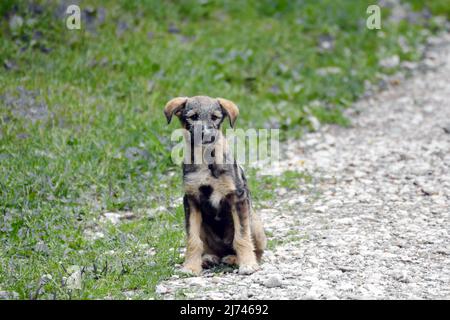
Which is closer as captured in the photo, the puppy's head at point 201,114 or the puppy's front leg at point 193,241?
the puppy's head at point 201,114

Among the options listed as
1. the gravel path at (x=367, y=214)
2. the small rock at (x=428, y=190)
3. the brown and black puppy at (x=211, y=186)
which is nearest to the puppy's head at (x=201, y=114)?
the brown and black puppy at (x=211, y=186)

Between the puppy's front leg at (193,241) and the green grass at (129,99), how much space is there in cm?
21

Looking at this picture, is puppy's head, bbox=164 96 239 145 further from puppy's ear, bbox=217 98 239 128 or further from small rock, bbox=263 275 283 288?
small rock, bbox=263 275 283 288

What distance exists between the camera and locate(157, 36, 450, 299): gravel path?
697cm

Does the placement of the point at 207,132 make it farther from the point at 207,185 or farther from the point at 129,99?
the point at 129,99

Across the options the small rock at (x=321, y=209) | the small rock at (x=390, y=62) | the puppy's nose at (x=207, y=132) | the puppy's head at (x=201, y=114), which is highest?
the small rock at (x=390, y=62)

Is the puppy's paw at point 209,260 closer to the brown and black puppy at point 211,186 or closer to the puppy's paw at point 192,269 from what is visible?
the brown and black puppy at point 211,186

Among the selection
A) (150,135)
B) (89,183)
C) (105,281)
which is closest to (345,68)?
(150,135)

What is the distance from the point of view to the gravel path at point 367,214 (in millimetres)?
6973

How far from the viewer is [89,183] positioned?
1000cm

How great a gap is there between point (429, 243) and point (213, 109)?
2.65 meters

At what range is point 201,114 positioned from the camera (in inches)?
287

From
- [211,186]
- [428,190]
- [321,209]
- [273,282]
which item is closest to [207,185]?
[211,186]
